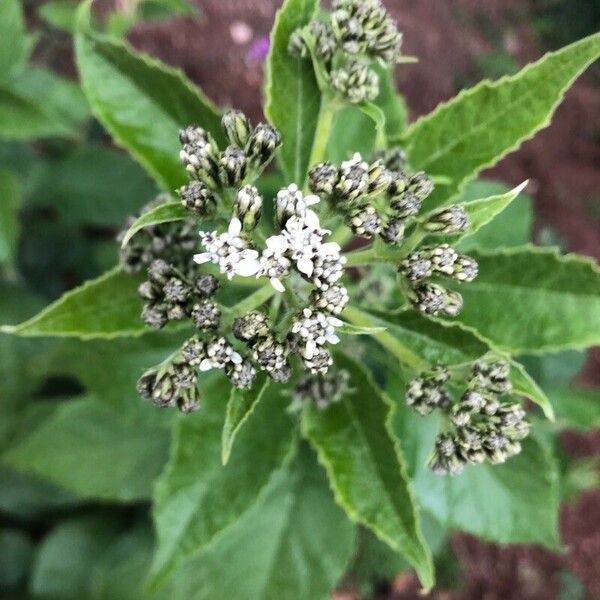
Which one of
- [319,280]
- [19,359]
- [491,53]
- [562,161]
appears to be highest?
[491,53]

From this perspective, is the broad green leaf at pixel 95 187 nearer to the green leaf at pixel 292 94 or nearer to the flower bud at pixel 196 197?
the green leaf at pixel 292 94

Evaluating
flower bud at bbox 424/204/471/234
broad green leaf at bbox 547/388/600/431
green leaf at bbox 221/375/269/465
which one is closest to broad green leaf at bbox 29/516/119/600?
broad green leaf at bbox 547/388/600/431

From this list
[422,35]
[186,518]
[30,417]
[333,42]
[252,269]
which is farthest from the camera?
[422,35]

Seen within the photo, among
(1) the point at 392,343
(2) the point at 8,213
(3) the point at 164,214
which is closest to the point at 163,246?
(3) the point at 164,214

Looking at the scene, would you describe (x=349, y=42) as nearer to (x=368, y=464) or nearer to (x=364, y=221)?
(x=364, y=221)

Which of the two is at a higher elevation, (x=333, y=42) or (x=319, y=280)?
(x=333, y=42)

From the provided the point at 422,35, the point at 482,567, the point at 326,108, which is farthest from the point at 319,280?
the point at 422,35

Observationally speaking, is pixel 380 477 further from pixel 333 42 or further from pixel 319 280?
pixel 333 42
